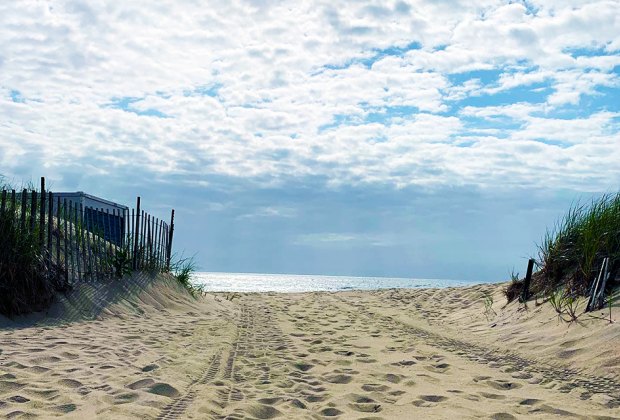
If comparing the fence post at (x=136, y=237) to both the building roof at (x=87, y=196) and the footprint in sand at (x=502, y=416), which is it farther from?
the footprint in sand at (x=502, y=416)

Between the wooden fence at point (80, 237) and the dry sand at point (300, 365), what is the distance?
0.53 meters

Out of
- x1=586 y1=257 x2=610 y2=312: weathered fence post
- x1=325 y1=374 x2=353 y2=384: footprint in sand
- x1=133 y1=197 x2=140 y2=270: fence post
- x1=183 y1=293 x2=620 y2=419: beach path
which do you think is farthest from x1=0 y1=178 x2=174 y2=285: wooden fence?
x1=586 y1=257 x2=610 y2=312: weathered fence post

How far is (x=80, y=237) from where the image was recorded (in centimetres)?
1004

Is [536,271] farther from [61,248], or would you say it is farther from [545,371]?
[61,248]

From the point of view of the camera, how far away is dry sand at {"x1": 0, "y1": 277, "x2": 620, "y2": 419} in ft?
13.8

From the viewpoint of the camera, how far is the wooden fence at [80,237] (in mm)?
8727

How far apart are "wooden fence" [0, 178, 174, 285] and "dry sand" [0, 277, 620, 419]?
0.53 meters

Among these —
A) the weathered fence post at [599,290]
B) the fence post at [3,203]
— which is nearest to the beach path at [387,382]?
the weathered fence post at [599,290]

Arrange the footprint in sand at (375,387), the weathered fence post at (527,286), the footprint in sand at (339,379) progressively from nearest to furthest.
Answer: the footprint in sand at (375,387) < the footprint in sand at (339,379) < the weathered fence post at (527,286)

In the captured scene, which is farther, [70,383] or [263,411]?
[70,383]

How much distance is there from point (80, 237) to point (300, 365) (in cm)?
586

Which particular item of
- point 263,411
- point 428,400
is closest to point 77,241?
point 263,411

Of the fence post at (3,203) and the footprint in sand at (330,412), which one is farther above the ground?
the fence post at (3,203)

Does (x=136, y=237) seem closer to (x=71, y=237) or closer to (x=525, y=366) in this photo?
(x=71, y=237)
